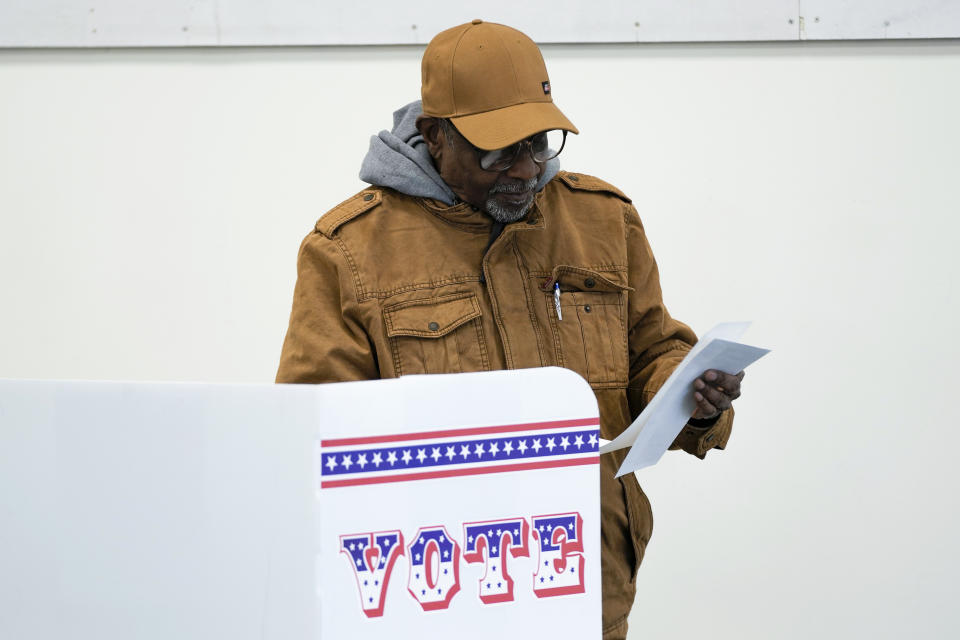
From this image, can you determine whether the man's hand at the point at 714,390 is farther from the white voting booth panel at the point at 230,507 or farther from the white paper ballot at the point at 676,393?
the white voting booth panel at the point at 230,507

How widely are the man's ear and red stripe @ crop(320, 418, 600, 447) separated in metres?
0.59

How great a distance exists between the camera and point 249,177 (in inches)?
89.6

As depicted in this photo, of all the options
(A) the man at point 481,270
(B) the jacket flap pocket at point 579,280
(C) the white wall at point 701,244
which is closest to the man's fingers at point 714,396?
(A) the man at point 481,270

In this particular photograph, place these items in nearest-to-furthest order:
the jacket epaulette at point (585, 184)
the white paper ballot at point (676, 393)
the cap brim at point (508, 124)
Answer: the white paper ballot at point (676, 393), the cap brim at point (508, 124), the jacket epaulette at point (585, 184)

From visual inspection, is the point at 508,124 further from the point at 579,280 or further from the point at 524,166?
the point at 579,280

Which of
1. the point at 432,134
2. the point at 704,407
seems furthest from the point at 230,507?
the point at 432,134

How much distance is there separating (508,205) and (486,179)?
45mm

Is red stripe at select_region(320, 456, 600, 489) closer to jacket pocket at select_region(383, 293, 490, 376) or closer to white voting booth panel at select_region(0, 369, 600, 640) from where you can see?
white voting booth panel at select_region(0, 369, 600, 640)

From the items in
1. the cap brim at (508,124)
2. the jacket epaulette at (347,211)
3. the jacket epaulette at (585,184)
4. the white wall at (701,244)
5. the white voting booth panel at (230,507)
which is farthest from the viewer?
the white wall at (701,244)

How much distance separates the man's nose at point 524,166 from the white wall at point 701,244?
3.18ft

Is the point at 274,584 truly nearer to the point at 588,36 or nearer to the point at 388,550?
the point at 388,550

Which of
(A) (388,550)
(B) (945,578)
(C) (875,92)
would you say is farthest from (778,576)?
(A) (388,550)

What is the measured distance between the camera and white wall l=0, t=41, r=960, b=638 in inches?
88.8

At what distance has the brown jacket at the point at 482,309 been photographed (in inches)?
54.4
